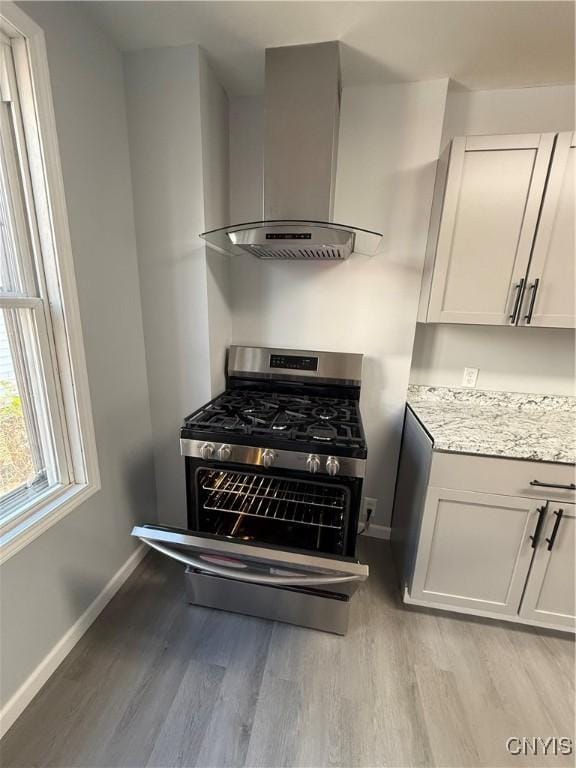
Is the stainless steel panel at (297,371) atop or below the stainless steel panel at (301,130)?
below

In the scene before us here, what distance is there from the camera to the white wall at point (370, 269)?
64.3 inches

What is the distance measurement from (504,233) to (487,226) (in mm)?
82

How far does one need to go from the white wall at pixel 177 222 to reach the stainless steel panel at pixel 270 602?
59 centimetres

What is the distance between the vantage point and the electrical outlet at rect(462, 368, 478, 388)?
1.90 meters

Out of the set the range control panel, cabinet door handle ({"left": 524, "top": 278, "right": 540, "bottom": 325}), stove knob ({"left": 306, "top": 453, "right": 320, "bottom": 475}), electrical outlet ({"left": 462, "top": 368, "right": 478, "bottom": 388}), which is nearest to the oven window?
stove knob ({"left": 306, "top": 453, "right": 320, "bottom": 475})

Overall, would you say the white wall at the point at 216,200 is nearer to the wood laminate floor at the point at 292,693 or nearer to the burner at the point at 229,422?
the burner at the point at 229,422

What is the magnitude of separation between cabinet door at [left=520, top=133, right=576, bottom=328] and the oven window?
4.20 feet

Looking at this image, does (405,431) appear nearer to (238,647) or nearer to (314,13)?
(238,647)

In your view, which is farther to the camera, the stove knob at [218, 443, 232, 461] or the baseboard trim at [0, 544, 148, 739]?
the stove knob at [218, 443, 232, 461]

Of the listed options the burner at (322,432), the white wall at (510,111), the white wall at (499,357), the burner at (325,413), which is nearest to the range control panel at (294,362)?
the burner at (325,413)

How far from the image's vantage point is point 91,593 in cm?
150

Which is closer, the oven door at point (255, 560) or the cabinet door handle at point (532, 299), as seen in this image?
the oven door at point (255, 560)

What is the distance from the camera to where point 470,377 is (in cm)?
191

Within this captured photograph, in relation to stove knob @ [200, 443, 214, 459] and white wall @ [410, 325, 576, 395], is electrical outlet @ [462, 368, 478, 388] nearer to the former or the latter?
white wall @ [410, 325, 576, 395]
